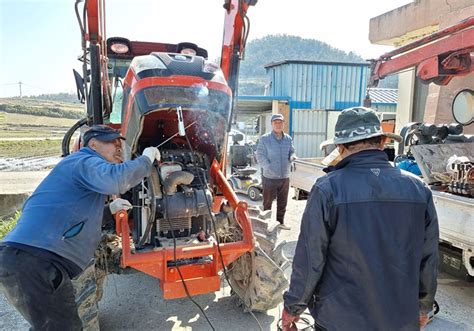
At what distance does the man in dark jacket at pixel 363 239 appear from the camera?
1789 millimetres

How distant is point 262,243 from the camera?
141 inches

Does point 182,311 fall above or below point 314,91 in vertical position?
below

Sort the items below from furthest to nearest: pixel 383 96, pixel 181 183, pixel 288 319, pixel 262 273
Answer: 1. pixel 383 96
2. pixel 262 273
3. pixel 181 183
4. pixel 288 319

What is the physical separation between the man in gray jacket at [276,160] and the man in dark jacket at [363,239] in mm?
4180

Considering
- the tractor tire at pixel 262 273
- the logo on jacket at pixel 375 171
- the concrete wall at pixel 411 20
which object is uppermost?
the concrete wall at pixel 411 20

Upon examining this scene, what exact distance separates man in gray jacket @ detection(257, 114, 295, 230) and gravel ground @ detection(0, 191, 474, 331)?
236 centimetres

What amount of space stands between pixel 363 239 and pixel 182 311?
8.20 feet

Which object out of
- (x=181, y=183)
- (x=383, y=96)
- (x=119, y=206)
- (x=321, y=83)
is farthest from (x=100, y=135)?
(x=383, y=96)

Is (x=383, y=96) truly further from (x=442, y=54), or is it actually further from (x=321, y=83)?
(x=442, y=54)

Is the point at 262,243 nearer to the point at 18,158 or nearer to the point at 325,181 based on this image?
the point at 325,181

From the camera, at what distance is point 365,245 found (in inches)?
70.1

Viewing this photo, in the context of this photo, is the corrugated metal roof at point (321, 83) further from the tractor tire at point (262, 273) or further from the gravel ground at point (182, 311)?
the tractor tire at point (262, 273)

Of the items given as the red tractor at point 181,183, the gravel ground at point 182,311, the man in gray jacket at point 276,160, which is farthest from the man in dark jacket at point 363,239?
the man in gray jacket at point 276,160

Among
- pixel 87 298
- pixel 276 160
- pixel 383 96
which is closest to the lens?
pixel 87 298
